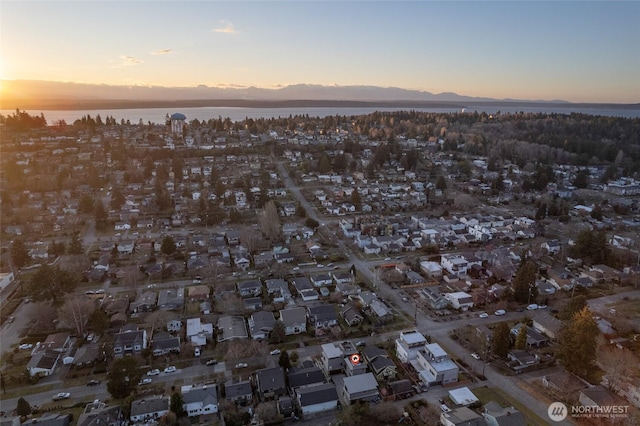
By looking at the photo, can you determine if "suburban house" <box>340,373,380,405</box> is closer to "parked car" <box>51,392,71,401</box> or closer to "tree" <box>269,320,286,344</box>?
"tree" <box>269,320,286,344</box>

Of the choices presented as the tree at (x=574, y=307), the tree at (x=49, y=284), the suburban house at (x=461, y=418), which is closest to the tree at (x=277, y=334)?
the suburban house at (x=461, y=418)

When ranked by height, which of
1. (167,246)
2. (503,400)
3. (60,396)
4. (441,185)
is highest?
(441,185)

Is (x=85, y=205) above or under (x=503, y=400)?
above

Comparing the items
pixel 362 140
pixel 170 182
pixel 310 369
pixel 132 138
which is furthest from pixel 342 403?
pixel 132 138

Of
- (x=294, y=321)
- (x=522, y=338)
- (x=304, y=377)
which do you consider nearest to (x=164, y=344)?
(x=294, y=321)

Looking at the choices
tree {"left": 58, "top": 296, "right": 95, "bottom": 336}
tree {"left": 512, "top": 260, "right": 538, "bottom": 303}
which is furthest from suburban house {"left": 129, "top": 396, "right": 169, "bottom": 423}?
tree {"left": 512, "top": 260, "right": 538, "bottom": 303}

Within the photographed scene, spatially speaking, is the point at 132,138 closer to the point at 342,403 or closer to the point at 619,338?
the point at 342,403

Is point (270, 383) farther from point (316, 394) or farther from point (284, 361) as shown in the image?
point (316, 394)
